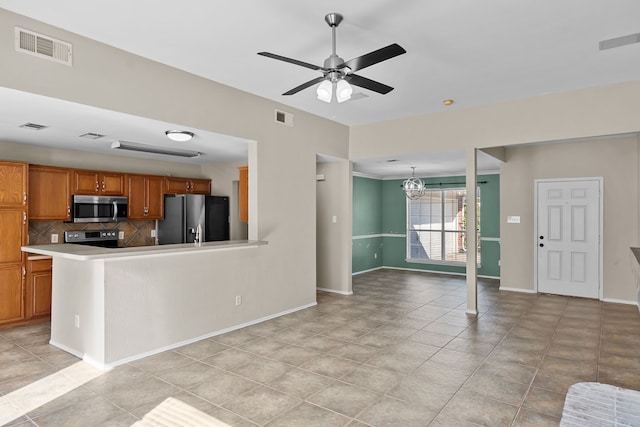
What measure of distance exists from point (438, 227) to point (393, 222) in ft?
3.62

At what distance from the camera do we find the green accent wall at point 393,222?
26.8 feet

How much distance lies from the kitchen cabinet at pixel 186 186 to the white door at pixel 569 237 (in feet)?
19.3

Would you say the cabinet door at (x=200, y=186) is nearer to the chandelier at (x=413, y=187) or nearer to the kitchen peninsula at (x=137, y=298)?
the kitchen peninsula at (x=137, y=298)

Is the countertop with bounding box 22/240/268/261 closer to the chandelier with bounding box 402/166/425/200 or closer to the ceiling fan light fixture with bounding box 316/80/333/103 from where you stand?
the ceiling fan light fixture with bounding box 316/80/333/103

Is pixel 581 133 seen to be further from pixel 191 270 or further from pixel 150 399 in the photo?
pixel 150 399

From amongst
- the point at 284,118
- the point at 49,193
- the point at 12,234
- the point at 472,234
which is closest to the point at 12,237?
the point at 12,234

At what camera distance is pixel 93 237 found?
5.76m

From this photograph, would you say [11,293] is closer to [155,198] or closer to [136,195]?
[136,195]

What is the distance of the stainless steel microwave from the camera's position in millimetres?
5391

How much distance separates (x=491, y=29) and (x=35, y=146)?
5729mm

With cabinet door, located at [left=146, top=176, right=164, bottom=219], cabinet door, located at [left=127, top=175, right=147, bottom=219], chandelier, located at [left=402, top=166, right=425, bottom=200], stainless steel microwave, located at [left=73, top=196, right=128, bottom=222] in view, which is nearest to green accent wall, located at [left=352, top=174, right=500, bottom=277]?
chandelier, located at [left=402, top=166, right=425, bottom=200]

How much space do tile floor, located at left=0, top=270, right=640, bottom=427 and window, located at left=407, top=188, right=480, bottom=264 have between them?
3.67m

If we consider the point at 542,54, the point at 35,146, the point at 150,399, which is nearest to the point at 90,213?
the point at 35,146

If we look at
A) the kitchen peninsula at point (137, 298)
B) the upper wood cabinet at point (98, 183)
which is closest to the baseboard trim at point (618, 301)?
the kitchen peninsula at point (137, 298)
